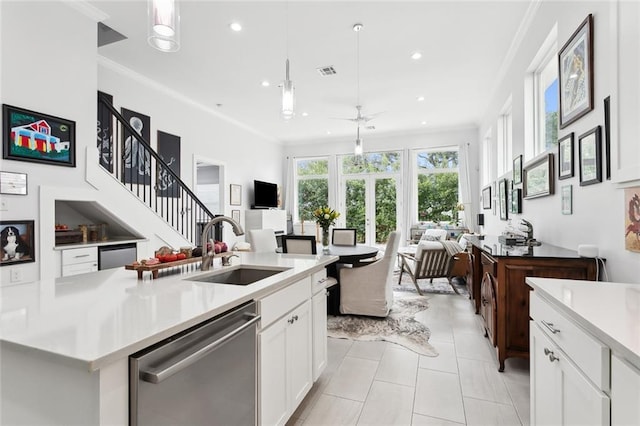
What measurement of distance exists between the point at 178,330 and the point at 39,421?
1.28ft

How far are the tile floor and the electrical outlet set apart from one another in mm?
2605

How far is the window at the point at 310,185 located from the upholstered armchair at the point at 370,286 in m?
5.22

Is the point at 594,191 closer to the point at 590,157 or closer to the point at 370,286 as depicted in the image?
the point at 590,157

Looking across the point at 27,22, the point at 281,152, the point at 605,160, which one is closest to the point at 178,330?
the point at 605,160

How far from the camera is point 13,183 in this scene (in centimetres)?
259

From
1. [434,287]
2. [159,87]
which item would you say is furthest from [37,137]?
[434,287]

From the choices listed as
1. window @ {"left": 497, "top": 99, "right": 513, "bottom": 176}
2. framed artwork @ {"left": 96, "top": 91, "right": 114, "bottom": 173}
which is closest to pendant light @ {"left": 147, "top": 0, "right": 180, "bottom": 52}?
framed artwork @ {"left": 96, "top": 91, "right": 114, "bottom": 173}

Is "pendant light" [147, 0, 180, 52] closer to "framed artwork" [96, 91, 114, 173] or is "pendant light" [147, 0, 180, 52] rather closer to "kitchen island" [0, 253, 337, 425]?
"kitchen island" [0, 253, 337, 425]

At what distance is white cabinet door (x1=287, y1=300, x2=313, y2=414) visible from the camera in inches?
67.6

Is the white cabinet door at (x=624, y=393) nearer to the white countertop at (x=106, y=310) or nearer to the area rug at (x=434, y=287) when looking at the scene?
the white countertop at (x=106, y=310)

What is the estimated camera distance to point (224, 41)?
148 inches

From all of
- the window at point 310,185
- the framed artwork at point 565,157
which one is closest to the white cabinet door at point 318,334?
the framed artwork at point 565,157

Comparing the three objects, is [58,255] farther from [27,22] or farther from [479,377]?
[479,377]

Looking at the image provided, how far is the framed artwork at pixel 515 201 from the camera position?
3.67 meters
